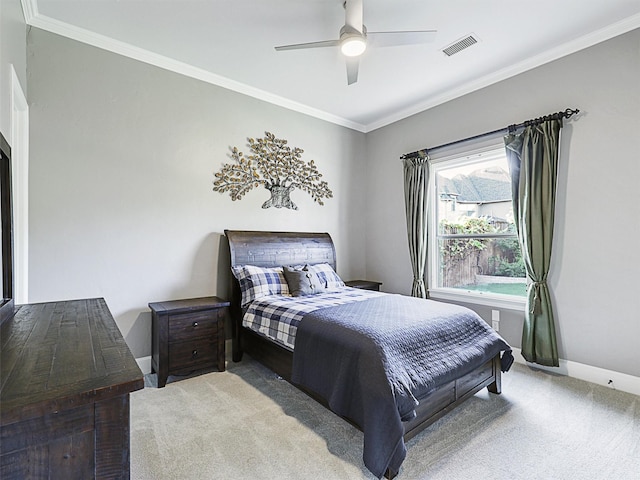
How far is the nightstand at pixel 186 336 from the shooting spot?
273 cm

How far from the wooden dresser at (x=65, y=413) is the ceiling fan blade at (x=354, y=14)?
8.00 feet

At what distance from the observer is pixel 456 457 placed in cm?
182

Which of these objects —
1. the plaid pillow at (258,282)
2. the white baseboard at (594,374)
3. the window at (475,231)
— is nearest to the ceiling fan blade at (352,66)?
the window at (475,231)

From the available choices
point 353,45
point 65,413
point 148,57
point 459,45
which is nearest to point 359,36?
point 353,45

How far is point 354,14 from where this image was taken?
2234mm

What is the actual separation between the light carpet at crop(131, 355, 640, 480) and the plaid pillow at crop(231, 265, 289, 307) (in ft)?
2.84

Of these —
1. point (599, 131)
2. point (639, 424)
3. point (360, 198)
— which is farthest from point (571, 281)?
point (360, 198)

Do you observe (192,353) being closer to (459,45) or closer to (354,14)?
(354,14)

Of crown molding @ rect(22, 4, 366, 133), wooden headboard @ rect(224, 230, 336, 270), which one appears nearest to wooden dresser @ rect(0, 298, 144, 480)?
wooden headboard @ rect(224, 230, 336, 270)

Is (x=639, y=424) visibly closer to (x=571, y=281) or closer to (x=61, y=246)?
(x=571, y=281)

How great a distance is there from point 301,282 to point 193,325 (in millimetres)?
1120

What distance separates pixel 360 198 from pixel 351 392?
3436 mm

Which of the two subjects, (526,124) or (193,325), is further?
(526,124)

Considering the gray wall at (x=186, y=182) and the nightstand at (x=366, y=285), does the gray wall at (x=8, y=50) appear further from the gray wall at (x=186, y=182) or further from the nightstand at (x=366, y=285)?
the nightstand at (x=366, y=285)
